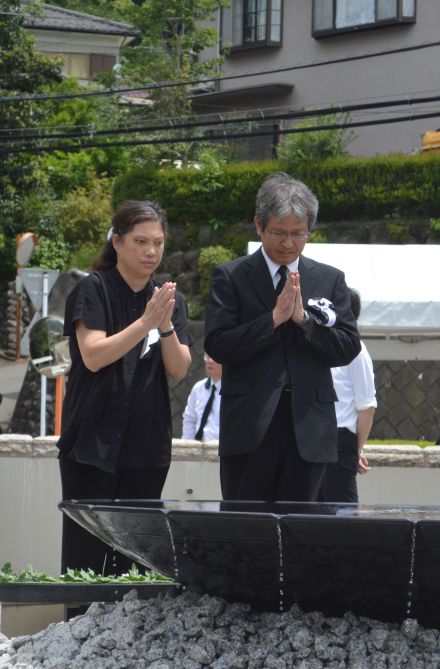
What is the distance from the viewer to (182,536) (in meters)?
3.51

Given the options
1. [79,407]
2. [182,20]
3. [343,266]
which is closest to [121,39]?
[182,20]

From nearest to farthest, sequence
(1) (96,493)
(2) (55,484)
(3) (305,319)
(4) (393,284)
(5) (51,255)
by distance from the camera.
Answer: (3) (305,319) → (1) (96,493) → (2) (55,484) → (4) (393,284) → (5) (51,255)

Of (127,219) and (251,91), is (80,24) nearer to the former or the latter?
(251,91)

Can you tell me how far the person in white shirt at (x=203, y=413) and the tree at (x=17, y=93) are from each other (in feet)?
58.5

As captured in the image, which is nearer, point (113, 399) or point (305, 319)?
point (305, 319)

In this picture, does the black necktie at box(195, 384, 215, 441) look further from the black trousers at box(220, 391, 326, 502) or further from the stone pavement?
the stone pavement

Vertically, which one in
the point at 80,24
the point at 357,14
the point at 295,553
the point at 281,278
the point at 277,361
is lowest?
the point at 295,553

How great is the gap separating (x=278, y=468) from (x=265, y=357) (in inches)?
15.9

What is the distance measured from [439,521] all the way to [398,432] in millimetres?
15860

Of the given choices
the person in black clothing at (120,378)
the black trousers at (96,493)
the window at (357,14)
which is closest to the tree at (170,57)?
the window at (357,14)

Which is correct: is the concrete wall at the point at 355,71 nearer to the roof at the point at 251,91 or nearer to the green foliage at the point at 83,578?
the roof at the point at 251,91

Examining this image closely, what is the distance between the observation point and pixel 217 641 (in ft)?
11.2

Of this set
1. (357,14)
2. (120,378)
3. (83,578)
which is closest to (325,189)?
(357,14)

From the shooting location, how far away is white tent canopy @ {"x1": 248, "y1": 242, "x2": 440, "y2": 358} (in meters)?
13.0
